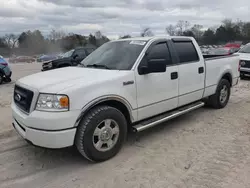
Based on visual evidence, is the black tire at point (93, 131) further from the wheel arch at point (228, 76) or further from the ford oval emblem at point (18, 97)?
the wheel arch at point (228, 76)

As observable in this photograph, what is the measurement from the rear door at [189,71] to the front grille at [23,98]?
274cm

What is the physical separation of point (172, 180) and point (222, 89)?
375cm

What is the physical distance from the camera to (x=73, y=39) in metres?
63.8

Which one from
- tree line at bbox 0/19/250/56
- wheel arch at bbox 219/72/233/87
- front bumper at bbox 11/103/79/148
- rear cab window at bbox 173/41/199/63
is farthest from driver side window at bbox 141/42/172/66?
tree line at bbox 0/19/250/56

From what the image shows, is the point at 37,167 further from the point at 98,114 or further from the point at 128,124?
the point at 128,124

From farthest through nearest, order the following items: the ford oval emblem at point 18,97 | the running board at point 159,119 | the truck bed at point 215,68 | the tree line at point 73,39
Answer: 1. the tree line at point 73,39
2. the truck bed at point 215,68
3. the running board at point 159,119
4. the ford oval emblem at point 18,97

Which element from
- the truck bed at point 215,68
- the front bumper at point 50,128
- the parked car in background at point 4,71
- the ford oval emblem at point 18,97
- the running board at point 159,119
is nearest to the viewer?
the front bumper at point 50,128

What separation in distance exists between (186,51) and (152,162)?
2548 mm

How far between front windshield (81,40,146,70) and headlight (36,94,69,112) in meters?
1.21

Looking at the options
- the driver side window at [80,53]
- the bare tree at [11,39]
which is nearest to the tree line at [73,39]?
the bare tree at [11,39]

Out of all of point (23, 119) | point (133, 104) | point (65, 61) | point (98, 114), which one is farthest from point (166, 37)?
point (65, 61)

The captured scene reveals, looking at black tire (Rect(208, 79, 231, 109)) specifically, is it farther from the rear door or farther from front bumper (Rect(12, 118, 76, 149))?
front bumper (Rect(12, 118, 76, 149))

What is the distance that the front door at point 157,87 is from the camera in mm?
4027

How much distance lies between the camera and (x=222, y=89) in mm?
6148
